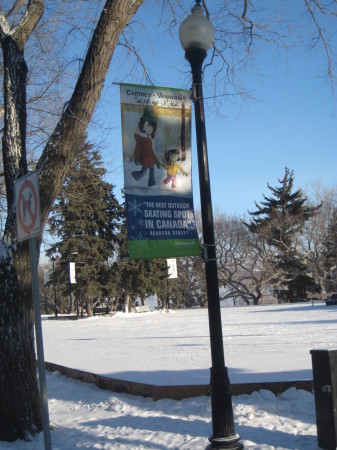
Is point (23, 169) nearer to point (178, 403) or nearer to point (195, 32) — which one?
point (195, 32)

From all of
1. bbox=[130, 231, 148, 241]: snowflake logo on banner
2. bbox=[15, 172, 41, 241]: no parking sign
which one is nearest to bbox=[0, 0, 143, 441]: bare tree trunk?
bbox=[15, 172, 41, 241]: no parking sign

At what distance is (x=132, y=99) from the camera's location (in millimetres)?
5848

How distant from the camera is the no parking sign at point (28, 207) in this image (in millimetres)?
4887

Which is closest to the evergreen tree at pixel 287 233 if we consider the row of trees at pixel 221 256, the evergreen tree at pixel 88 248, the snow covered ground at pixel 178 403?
the row of trees at pixel 221 256

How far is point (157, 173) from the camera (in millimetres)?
5805

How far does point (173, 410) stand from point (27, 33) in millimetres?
5983

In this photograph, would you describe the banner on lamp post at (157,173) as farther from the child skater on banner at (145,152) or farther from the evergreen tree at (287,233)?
the evergreen tree at (287,233)

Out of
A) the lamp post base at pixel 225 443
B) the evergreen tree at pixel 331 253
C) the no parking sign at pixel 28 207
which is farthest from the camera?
the evergreen tree at pixel 331 253

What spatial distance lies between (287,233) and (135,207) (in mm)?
47256

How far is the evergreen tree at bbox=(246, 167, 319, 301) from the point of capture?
50.5 metres

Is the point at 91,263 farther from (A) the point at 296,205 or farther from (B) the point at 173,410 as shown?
Answer: (B) the point at 173,410

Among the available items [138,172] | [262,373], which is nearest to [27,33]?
[138,172]

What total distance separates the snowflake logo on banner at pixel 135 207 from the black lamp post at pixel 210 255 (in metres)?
0.71

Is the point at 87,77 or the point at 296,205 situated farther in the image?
the point at 296,205
